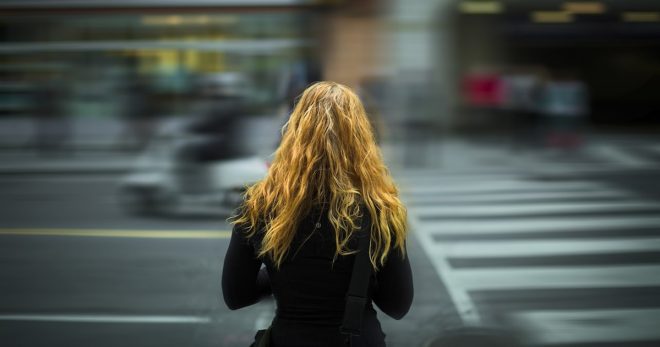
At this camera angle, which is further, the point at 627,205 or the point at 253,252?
the point at 627,205

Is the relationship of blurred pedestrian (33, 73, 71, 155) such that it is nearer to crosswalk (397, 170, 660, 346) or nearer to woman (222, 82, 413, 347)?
crosswalk (397, 170, 660, 346)

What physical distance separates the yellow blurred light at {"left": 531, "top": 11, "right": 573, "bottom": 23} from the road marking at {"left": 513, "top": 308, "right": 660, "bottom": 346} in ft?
34.2

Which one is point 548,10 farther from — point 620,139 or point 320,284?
point 320,284

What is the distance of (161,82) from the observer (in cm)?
1520

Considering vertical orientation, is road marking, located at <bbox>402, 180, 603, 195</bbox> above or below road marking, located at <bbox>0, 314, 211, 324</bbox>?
below

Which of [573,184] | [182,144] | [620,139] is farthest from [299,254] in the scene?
[620,139]

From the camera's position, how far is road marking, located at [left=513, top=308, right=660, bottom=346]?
15.4ft

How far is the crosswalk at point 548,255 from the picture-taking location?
16.6ft

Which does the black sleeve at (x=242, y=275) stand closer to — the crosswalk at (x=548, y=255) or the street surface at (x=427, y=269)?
the street surface at (x=427, y=269)

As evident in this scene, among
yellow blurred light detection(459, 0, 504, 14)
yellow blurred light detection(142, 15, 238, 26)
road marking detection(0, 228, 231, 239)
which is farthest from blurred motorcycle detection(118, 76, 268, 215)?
yellow blurred light detection(459, 0, 504, 14)

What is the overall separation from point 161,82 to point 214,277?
9.90 meters

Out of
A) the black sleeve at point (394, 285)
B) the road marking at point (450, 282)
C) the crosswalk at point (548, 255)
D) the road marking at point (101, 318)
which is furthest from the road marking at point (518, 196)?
the black sleeve at point (394, 285)

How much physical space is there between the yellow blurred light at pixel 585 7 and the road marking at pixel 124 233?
957 cm

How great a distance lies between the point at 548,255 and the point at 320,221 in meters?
5.58
